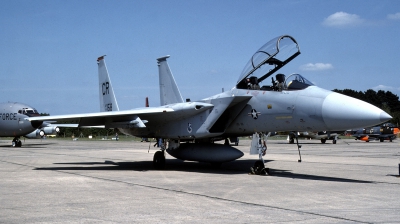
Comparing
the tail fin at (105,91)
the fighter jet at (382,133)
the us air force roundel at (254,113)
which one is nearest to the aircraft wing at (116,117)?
the us air force roundel at (254,113)

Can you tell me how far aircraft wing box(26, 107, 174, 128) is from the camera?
12.0 metres

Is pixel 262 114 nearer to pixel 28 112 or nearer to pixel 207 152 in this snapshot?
Result: pixel 207 152

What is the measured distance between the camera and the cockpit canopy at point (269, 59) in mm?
10742

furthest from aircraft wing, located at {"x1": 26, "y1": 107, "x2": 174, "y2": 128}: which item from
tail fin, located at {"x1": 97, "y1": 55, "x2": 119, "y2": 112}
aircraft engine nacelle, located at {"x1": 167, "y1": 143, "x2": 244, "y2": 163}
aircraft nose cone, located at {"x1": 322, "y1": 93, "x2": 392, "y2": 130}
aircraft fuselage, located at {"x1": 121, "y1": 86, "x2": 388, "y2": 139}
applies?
aircraft nose cone, located at {"x1": 322, "y1": 93, "x2": 392, "y2": 130}

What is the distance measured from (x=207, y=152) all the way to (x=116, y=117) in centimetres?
289

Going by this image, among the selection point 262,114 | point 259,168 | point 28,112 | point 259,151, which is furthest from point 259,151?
point 28,112

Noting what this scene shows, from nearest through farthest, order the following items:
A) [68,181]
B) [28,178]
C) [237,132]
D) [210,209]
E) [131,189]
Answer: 1. [210,209]
2. [131,189]
3. [68,181]
4. [28,178]
5. [237,132]

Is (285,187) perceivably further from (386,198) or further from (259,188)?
(386,198)

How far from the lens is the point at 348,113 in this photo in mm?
8609

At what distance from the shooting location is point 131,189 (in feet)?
26.8

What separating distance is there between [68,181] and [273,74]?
17.6 feet

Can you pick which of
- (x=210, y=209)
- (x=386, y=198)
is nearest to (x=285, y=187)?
(x=386, y=198)

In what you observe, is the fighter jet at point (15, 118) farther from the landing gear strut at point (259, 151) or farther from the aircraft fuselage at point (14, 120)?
the landing gear strut at point (259, 151)

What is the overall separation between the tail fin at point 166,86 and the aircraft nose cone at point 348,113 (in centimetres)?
762
